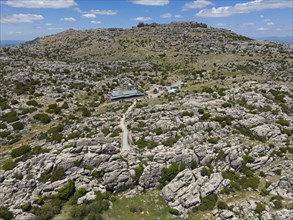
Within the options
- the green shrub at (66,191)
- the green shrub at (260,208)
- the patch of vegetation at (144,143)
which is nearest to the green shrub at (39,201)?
the green shrub at (66,191)

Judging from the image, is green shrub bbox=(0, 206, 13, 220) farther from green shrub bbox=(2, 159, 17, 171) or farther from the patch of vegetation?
the patch of vegetation

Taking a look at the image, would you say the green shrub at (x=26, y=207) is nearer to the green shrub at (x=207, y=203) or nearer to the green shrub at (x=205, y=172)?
the green shrub at (x=207, y=203)

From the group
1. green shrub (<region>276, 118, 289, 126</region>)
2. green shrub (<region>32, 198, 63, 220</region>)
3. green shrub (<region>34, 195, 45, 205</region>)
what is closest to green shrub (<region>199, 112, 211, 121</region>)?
green shrub (<region>276, 118, 289, 126</region>)

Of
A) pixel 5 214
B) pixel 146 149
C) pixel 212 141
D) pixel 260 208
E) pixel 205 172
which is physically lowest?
pixel 260 208

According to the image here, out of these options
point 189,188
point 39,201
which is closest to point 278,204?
point 189,188

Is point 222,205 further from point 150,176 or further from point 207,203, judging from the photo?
point 150,176

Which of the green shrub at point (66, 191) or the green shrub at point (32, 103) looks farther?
the green shrub at point (32, 103)
